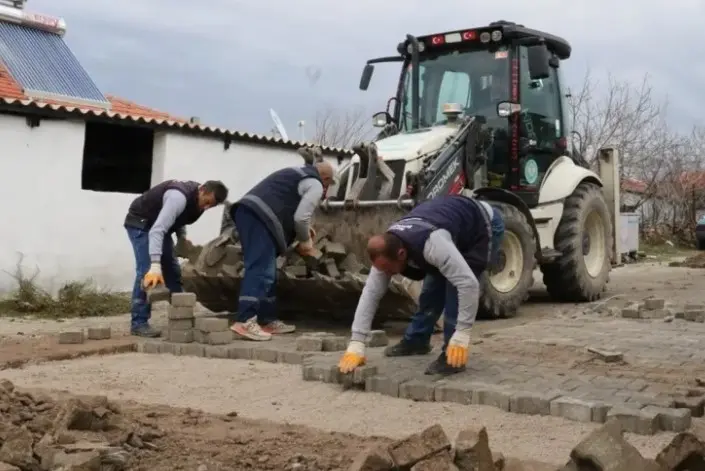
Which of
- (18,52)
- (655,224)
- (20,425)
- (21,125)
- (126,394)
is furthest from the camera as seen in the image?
(655,224)

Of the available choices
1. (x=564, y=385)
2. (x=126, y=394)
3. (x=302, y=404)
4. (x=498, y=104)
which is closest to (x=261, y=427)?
(x=302, y=404)

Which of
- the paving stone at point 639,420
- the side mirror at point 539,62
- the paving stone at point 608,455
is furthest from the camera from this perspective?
the side mirror at point 539,62

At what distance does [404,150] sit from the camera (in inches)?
326

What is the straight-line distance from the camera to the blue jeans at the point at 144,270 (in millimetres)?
7223

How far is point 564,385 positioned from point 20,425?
9.88 ft

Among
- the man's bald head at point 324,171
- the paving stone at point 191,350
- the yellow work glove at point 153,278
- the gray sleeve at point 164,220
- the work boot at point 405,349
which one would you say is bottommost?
the paving stone at point 191,350

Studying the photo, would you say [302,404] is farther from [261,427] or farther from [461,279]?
[461,279]

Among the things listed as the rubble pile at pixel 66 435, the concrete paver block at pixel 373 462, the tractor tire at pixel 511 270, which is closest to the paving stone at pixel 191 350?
the rubble pile at pixel 66 435

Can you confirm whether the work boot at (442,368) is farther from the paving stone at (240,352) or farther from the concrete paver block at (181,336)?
the concrete paver block at (181,336)

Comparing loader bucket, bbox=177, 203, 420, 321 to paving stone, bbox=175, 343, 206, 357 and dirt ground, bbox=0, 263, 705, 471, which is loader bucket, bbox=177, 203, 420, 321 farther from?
paving stone, bbox=175, 343, 206, 357

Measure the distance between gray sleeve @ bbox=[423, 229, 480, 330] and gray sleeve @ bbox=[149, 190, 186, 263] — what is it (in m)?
2.83

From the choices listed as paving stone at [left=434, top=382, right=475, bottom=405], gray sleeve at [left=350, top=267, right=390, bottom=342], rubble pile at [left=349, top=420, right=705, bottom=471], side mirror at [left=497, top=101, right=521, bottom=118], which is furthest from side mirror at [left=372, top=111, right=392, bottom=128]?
rubble pile at [left=349, top=420, right=705, bottom=471]

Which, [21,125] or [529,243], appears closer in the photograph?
[529,243]

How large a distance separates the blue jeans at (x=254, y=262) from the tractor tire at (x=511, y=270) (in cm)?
241
